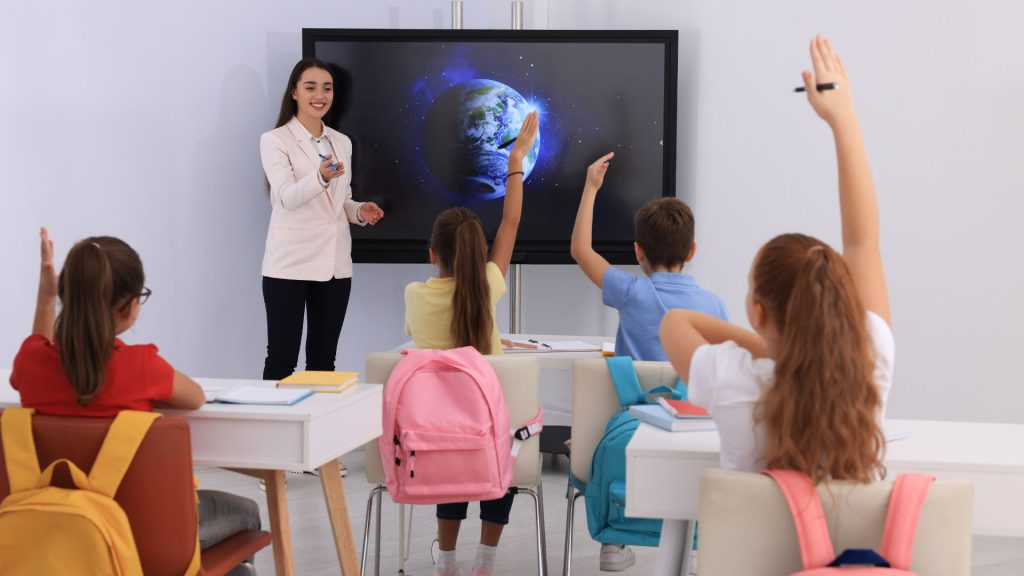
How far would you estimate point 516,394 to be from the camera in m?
3.05

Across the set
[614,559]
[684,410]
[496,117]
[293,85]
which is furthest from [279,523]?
[496,117]

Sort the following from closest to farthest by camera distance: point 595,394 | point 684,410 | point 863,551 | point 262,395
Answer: point 863,551, point 684,410, point 262,395, point 595,394

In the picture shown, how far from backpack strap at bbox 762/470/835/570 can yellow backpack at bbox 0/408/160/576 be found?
1.18 metres

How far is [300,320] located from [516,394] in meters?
2.08

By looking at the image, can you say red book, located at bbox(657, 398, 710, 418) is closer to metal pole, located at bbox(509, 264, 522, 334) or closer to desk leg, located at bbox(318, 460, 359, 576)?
desk leg, located at bbox(318, 460, 359, 576)

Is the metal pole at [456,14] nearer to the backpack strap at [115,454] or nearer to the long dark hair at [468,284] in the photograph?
the long dark hair at [468,284]

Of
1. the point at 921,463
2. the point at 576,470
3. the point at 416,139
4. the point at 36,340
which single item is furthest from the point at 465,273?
the point at 416,139

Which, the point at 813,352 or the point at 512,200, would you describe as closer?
the point at 813,352

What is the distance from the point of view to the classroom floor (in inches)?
142

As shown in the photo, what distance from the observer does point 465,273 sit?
3.16 metres

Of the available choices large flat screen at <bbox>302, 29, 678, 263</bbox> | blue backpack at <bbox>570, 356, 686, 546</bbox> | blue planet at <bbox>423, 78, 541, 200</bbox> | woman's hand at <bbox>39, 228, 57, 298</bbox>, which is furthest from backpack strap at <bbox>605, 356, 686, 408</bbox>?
blue planet at <bbox>423, 78, 541, 200</bbox>

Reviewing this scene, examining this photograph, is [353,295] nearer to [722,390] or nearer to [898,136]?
[898,136]

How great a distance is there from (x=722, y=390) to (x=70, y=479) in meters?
1.23

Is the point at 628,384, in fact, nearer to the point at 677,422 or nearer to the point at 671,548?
the point at 677,422
